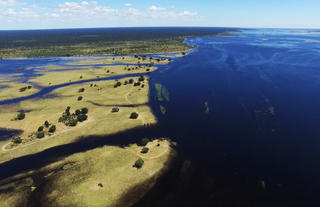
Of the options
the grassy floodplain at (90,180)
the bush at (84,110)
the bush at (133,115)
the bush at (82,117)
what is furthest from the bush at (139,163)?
the bush at (84,110)

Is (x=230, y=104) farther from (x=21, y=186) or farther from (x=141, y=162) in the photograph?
(x=21, y=186)

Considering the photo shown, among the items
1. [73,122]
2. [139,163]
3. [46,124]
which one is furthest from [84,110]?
[139,163]

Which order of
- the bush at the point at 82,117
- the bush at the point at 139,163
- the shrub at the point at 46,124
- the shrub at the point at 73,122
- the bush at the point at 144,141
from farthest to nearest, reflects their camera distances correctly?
the bush at the point at 82,117
the shrub at the point at 73,122
the shrub at the point at 46,124
the bush at the point at 144,141
the bush at the point at 139,163

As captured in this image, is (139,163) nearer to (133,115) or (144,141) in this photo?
(144,141)

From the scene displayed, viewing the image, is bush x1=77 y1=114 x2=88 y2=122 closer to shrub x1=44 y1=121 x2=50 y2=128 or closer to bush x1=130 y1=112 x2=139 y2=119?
shrub x1=44 y1=121 x2=50 y2=128

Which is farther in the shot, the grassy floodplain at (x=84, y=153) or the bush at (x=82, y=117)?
the bush at (x=82, y=117)

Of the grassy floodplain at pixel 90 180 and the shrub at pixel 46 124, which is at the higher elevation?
the shrub at pixel 46 124

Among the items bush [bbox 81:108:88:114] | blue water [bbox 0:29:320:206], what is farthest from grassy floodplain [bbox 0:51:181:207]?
blue water [bbox 0:29:320:206]

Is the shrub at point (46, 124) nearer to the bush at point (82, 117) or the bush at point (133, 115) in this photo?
the bush at point (82, 117)

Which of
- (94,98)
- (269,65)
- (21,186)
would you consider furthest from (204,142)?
(269,65)
